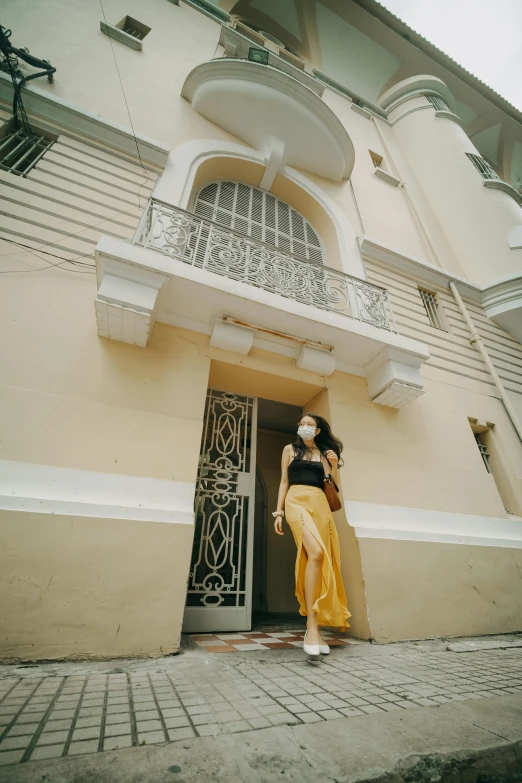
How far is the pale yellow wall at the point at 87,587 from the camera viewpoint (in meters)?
2.53

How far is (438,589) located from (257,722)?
323cm

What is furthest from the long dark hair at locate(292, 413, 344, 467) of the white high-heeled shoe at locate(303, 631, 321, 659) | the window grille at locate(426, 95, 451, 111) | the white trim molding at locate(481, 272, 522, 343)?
the window grille at locate(426, 95, 451, 111)

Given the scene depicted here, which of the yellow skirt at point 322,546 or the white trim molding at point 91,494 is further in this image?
the yellow skirt at point 322,546

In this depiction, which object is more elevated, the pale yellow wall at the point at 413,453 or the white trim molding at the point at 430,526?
the pale yellow wall at the point at 413,453

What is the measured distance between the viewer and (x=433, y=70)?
1409cm

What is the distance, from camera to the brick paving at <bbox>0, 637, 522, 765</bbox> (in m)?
1.36

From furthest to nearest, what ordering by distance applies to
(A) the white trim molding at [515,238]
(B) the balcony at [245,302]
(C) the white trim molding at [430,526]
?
1. (A) the white trim molding at [515,238]
2. (C) the white trim molding at [430,526]
3. (B) the balcony at [245,302]

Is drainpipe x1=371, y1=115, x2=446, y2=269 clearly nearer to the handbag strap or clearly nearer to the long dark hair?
the long dark hair

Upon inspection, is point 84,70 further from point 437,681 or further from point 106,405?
point 437,681

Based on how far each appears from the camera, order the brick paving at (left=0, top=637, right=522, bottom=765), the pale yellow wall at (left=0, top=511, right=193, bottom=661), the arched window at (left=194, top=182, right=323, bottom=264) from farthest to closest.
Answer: the arched window at (left=194, top=182, right=323, bottom=264)
the pale yellow wall at (left=0, top=511, right=193, bottom=661)
the brick paving at (left=0, top=637, right=522, bottom=765)

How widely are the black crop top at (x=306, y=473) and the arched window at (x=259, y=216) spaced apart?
183 inches

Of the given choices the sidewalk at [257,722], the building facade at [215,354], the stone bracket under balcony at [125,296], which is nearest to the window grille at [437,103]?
the building facade at [215,354]

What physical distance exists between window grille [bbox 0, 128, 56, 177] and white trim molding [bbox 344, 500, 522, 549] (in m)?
6.54

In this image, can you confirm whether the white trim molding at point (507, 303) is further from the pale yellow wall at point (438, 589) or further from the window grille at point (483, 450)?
the pale yellow wall at point (438, 589)
